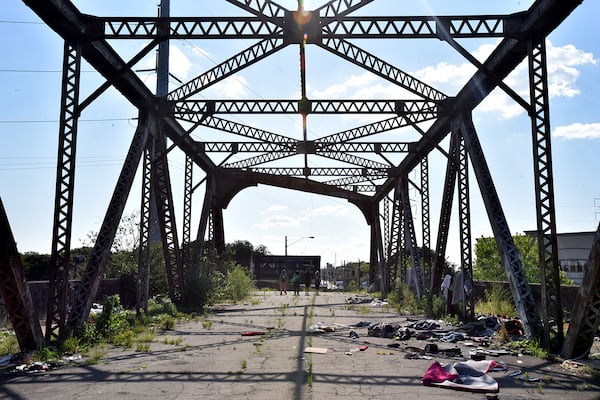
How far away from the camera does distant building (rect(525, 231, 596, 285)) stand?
57500mm

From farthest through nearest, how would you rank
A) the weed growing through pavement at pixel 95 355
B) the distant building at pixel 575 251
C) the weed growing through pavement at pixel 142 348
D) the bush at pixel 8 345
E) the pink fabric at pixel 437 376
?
the distant building at pixel 575 251 → the weed growing through pavement at pixel 142 348 → the bush at pixel 8 345 → the weed growing through pavement at pixel 95 355 → the pink fabric at pixel 437 376

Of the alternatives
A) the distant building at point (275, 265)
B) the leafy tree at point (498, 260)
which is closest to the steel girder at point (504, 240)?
the leafy tree at point (498, 260)

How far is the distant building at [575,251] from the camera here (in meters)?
57.5

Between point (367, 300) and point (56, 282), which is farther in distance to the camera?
point (367, 300)

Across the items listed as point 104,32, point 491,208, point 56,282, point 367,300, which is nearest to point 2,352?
point 56,282

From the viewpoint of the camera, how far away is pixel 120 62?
1387cm

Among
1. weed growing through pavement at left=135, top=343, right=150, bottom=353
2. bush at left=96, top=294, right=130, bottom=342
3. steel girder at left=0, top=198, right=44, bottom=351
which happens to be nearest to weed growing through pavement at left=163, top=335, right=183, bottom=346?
weed growing through pavement at left=135, top=343, right=150, bottom=353

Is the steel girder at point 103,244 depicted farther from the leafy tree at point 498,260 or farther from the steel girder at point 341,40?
the leafy tree at point 498,260

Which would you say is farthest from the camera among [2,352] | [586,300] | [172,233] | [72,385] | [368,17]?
[172,233]

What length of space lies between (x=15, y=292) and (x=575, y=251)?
61524 mm

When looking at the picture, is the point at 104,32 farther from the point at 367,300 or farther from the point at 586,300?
the point at 367,300

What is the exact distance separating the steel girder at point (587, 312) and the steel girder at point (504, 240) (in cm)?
153

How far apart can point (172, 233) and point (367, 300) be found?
1322 cm

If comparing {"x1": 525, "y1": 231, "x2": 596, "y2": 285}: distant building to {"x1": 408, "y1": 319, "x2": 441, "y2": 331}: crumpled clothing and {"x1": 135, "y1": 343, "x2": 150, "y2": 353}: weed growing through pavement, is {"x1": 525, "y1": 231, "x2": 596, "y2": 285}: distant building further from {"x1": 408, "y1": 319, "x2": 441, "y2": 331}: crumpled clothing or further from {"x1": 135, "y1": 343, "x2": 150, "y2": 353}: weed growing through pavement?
{"x1": 135, "y1": 343, "x2": 150, "y2": 353}: weed growing through pavement
